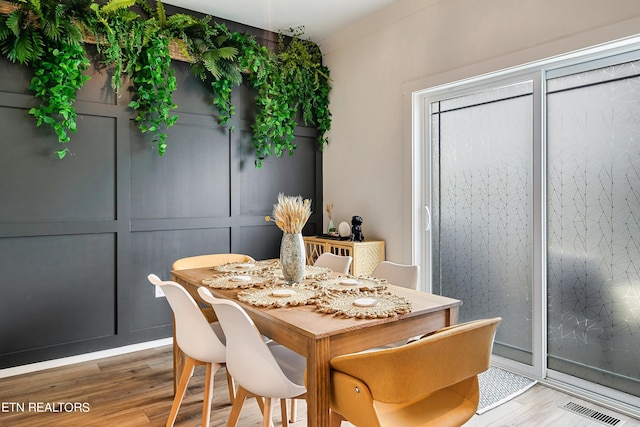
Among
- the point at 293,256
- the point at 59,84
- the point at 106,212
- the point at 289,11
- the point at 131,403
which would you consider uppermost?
the point at 289,11

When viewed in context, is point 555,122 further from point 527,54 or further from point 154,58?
point 154,58

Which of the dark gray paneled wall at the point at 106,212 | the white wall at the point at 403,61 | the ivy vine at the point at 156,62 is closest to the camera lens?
the white wall at the point at 403,61

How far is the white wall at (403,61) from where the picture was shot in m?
2.53

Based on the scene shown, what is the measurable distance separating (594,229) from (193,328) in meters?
2.29

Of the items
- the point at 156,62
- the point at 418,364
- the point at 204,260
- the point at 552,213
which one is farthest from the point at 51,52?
the point at 552,213

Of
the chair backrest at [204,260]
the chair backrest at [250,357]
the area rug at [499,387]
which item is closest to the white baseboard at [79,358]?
the chair backrest at [204,260]

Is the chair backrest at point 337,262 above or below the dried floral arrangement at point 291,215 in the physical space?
below

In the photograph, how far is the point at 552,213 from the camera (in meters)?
2.75

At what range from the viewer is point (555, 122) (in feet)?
8.95

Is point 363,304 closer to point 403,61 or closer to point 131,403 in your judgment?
point 131,403

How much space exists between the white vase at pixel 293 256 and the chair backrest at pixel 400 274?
62cm

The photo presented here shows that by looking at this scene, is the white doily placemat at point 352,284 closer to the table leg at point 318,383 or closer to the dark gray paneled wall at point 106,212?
the table leg at point 318,383

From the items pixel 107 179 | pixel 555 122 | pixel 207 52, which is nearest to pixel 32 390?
pixel 107 179

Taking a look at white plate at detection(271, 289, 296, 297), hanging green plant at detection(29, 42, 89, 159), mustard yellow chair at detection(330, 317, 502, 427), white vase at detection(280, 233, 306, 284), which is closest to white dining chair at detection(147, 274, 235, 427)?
white plate at detection(271, 289, 296, 297)
